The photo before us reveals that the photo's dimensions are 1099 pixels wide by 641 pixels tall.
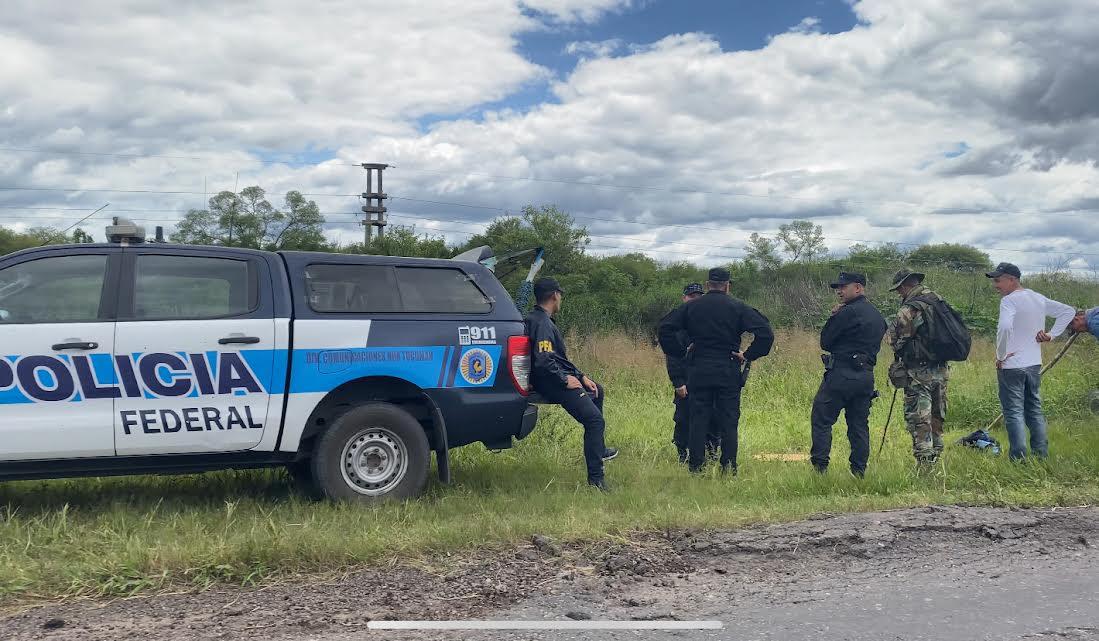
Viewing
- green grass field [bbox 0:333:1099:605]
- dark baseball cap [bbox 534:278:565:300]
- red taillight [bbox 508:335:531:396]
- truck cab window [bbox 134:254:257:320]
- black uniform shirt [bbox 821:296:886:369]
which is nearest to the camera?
green grass field [bbox 0:333:1099:605]

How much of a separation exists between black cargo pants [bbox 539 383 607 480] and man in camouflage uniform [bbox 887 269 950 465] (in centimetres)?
279

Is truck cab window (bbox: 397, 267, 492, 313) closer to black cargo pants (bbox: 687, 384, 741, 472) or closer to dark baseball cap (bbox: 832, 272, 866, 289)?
black cargo pants (bbox: 687, 384, 741, 472)

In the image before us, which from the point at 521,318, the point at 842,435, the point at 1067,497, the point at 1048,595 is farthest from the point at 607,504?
the point at 842,435

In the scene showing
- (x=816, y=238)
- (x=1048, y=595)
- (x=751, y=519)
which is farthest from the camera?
(x=816, y=238)

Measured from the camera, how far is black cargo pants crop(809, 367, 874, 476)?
7.40 metres

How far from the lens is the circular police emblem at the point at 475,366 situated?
21.1 ft

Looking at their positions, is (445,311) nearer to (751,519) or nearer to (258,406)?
(258,406)

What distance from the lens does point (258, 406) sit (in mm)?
5902

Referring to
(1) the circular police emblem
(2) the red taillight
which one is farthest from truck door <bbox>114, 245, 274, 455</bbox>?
(2) the red taillight

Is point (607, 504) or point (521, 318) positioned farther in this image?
point (521, 318)

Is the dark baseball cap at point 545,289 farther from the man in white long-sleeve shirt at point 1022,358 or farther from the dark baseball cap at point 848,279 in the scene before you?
the man in white long-sleeve shirt at point 1022,358

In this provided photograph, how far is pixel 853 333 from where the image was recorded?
24.3 ft

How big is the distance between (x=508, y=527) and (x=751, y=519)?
1609 mm

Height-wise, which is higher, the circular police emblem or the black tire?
the circular police emblem
